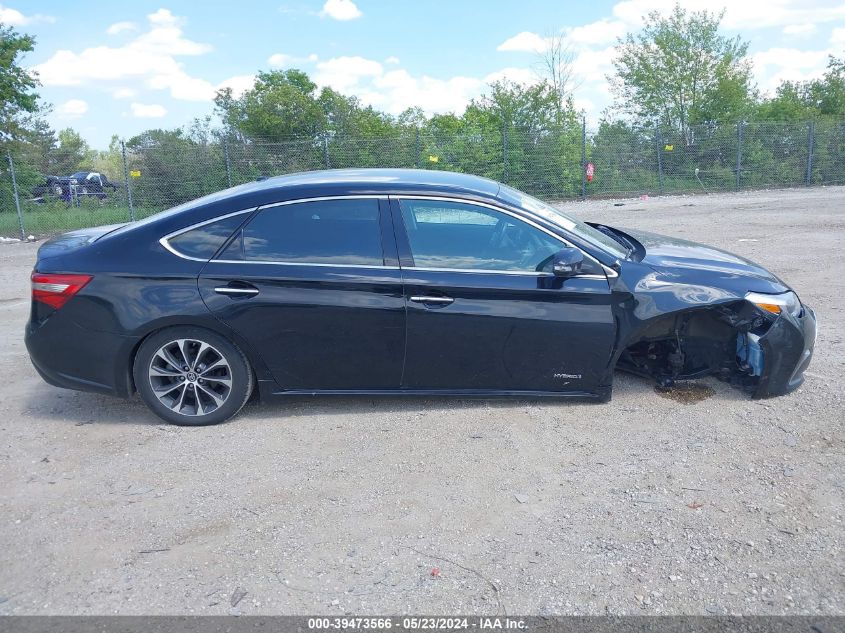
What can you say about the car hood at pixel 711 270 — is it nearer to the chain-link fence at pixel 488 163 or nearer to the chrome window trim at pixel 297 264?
the chrome window trim at pixel 297 264

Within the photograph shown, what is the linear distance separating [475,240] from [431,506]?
184 cm

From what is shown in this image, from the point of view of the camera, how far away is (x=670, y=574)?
3.21m

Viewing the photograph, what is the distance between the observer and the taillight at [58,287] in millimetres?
4785

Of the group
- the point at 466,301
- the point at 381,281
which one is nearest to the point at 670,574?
the point at 466,301

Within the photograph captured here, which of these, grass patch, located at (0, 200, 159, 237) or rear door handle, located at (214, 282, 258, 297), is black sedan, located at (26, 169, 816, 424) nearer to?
rear door handle, located at (214, 282, 258, 297)

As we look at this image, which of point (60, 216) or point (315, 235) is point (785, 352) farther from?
point (60, 216)

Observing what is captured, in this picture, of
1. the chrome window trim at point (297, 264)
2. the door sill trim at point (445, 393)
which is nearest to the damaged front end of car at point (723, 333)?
the door sill trim at point (445, 393)

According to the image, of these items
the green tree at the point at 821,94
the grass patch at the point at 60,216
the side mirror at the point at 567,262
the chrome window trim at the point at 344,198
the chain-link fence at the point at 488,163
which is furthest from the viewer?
the green tree at the point at 821,94

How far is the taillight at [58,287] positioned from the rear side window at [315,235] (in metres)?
0.98

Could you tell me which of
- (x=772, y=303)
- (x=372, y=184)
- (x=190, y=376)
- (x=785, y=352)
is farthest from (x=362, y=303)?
(x=785, y=352)

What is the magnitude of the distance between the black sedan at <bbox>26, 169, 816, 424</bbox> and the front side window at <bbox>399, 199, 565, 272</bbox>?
10 millimetres

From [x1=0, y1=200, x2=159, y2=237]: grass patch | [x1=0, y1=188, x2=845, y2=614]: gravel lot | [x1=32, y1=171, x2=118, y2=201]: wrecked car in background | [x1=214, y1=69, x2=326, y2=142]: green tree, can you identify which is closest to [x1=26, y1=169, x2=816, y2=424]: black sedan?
[x1=0, y1=188, x2=845, y2=614]: gravel lot

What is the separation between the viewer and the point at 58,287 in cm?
479

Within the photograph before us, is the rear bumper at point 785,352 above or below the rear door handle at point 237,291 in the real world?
below
